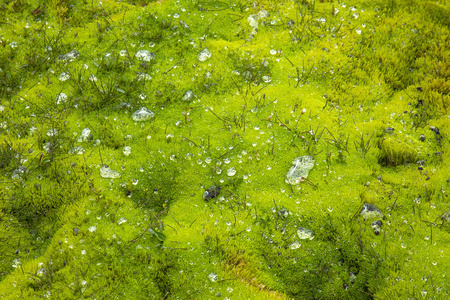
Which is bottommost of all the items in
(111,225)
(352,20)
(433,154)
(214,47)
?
(111,225)

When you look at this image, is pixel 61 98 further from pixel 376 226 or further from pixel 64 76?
pixel 376 226

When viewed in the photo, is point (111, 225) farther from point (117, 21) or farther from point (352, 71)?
point (352, 71)

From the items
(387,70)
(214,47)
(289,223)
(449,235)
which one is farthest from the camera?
(214,47)

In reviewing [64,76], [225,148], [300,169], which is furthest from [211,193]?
[64,76]

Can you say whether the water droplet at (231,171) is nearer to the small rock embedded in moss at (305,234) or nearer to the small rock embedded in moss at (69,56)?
the small rock embedded in moss at (305,234)

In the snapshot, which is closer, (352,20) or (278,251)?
(278,251)

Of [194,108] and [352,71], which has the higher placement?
[352,71]

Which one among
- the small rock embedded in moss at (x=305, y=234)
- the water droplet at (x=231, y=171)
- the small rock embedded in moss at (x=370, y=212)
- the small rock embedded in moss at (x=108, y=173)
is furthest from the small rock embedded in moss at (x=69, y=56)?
the small rock embedded in moss at (x=370, y=212)

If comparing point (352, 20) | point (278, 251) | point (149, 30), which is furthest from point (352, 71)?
point (149, 30)
